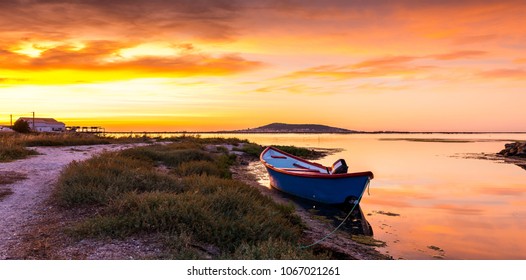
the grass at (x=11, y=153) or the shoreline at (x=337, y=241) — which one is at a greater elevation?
the grass at (x=11, y=153)

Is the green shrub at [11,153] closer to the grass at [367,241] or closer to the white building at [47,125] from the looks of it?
the grass at [367,241]

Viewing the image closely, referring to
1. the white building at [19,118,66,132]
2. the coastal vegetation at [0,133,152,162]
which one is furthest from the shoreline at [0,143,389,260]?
the white building at [19,118,66,132]

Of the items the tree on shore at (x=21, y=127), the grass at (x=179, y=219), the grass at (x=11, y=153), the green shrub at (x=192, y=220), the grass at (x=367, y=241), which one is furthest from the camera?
the tree on shore at (x=21, y=127)

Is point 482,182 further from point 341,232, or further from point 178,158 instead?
point 178,158

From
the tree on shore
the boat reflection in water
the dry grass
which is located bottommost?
the boat reflection in water

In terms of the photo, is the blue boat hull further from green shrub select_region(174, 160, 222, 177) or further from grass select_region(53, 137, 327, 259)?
grass select_region(53, 137, 327, 259)

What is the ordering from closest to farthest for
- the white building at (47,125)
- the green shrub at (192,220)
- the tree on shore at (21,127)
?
A: 1. the green shrub at (192,220)
2. the tree on shore at (21,127)
3. the white building at (47,125)

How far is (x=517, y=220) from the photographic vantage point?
1596 centimetres

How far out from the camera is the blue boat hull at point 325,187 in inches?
649

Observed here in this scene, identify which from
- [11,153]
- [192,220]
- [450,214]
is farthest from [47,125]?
[192,220]

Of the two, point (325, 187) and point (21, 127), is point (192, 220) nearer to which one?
point (325, 187)

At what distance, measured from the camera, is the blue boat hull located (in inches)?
649

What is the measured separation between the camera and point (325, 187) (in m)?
17.4

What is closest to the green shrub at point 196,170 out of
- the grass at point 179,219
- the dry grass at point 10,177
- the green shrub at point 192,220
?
the grass at point 179,219
